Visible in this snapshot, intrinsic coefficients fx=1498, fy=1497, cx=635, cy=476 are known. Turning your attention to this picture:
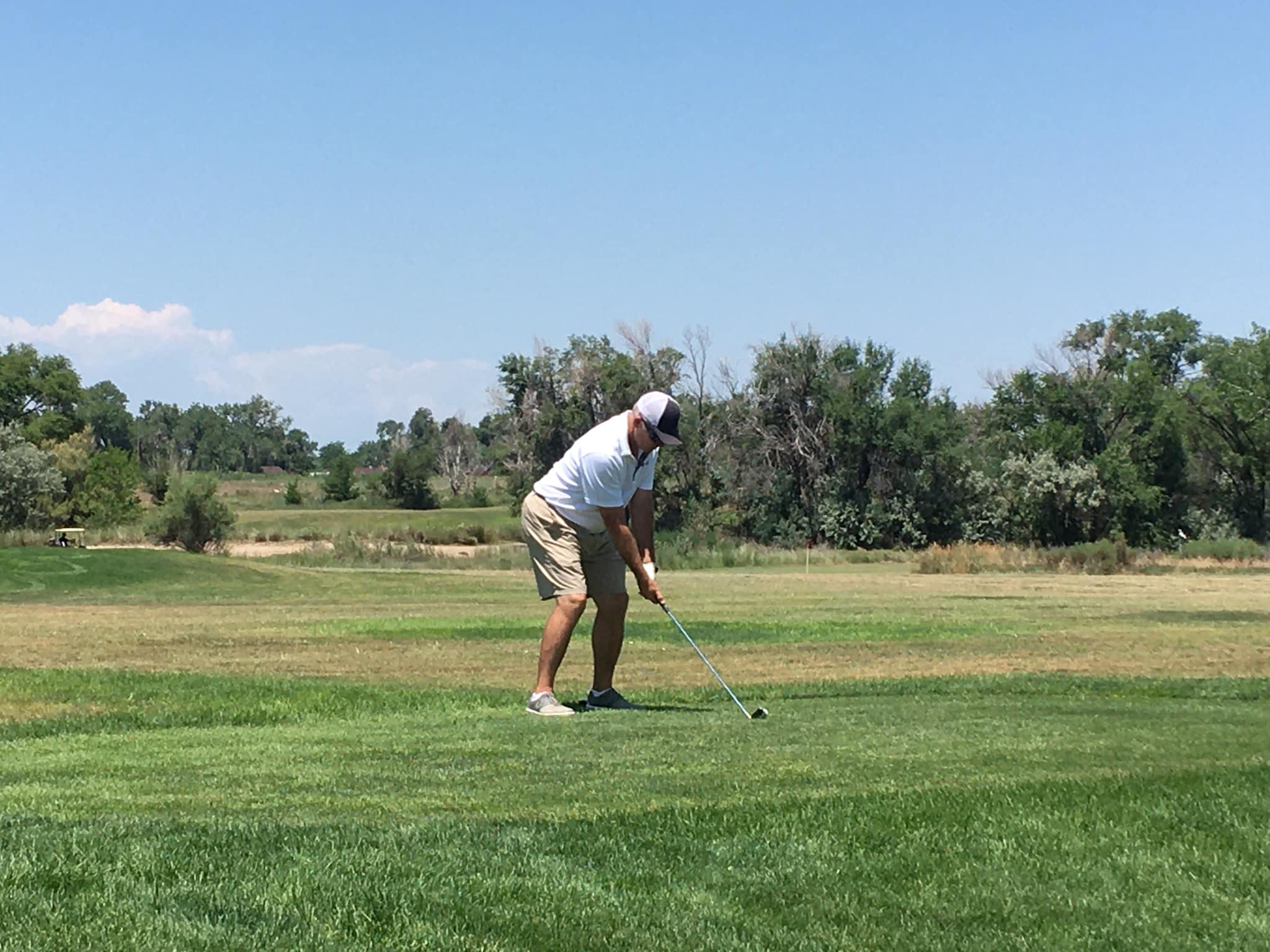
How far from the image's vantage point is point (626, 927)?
4707 mm

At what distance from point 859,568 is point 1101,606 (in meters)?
27.6

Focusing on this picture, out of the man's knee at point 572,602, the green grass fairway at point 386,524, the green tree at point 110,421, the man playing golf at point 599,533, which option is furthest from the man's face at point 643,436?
the green tree at point 110,421

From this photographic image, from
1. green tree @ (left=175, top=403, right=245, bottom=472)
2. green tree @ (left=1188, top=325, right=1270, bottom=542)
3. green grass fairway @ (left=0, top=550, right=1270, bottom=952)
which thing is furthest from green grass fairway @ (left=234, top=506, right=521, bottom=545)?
green tree @ (left=175, top=403, right=245, bottom=472)

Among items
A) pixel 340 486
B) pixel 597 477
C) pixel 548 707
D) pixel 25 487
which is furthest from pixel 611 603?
pixel 340 486

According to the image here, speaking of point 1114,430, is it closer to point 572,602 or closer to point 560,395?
point 560,395

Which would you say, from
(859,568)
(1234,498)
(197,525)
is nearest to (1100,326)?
(1234,498)

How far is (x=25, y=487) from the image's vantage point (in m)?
65.4

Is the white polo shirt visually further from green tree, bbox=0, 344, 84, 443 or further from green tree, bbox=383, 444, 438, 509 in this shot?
green tree, bbox=383, 444, 438, 509

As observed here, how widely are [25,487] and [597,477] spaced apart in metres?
60.9

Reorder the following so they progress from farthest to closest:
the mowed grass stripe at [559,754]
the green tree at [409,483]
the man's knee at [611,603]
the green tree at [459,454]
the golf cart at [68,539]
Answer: the green tree at [459,454]
the green tree at [409,483]
the golf cart at [68,539]
the man's knee at [611,603]
the mowed grass stripe at [559,754]

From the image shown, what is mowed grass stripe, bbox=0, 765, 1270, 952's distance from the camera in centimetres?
462

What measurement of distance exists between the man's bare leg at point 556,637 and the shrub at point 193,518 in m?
47.4

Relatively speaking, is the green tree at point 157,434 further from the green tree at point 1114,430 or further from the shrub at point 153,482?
the green tree at point 1114,430

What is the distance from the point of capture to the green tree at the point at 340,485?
126m
